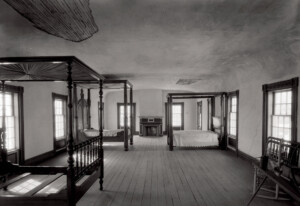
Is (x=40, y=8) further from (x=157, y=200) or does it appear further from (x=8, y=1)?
(x=157, y=200)

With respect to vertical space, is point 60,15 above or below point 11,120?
above

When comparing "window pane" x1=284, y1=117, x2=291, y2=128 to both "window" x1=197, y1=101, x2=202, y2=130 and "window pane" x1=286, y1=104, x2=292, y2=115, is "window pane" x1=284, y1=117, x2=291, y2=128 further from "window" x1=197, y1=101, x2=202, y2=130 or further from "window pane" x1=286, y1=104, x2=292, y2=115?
"window" x1=197, y1=101, x2=202, y2=130

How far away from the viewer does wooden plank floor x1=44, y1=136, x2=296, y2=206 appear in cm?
354

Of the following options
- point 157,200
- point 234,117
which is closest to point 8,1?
point 157,200

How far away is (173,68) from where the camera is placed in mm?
6512

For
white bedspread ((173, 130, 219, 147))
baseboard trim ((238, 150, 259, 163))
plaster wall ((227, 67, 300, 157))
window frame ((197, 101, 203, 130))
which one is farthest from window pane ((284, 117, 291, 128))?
window frame ((197, 101, 203, 130))

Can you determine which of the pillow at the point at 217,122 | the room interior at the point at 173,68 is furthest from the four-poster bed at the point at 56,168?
the pillow at the point at 217,122

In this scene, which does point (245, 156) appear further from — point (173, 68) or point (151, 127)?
point (151, 127)

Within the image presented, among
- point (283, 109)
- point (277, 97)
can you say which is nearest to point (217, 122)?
point (277, 97)

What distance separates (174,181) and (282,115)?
119 inches

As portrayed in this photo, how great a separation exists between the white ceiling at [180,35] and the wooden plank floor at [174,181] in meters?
2.76

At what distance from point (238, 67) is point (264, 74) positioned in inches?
38.1

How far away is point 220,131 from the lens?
8.12m

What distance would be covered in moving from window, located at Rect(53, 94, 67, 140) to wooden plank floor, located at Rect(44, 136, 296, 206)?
2.16 m
